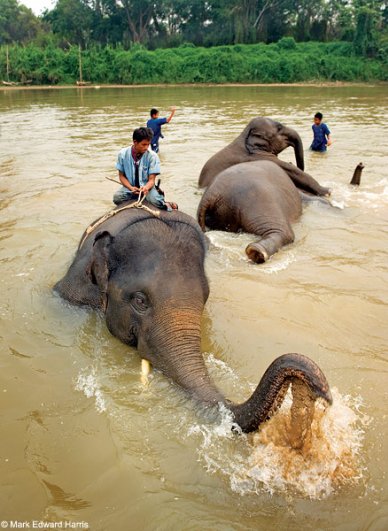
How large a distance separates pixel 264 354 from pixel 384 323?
96cm

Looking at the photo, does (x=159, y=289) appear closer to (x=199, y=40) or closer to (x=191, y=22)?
(x=199, y=40)

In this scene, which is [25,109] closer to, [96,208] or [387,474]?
[96,208]

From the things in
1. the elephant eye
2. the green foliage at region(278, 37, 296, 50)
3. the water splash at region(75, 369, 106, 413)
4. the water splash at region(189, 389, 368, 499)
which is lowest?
the water splash at region(75, 369, 106, 413)

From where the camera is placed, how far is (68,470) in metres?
2.15

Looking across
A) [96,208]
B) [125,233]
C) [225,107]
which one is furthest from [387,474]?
[225,107]

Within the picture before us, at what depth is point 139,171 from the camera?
4480 mm

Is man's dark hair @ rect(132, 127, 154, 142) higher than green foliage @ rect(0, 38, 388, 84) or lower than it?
lower

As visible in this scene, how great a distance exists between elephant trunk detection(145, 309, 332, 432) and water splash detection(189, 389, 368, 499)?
111 mm

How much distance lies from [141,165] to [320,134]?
262 inches

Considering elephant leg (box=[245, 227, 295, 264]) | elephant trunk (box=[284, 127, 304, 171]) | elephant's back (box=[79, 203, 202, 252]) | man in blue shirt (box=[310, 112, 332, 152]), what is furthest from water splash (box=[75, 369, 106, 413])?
man in blue shirt (box=[310, 112, 332, 152])

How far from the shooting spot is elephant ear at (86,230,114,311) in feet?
9.46

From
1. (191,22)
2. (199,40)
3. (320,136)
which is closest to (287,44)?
(199,40)

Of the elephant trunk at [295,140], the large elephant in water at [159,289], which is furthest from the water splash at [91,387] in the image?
the elephant trunk at [295,140]

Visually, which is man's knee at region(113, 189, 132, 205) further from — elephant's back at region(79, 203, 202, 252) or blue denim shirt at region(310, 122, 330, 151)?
blue denim shirt at region(310, 122, 330, 151)
